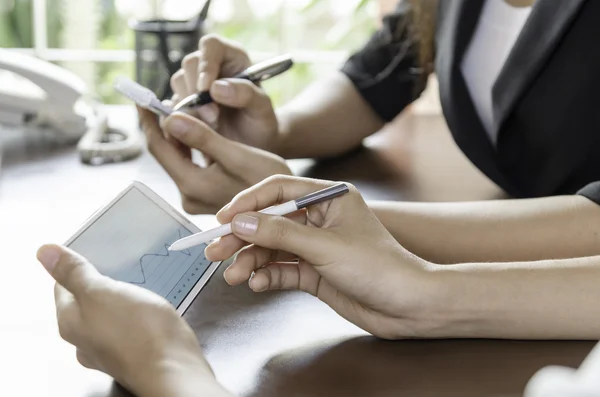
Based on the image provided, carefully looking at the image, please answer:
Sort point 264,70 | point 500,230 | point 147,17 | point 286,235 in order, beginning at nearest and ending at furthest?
point 286,235
point 500,230
point 264,70
point 147,17

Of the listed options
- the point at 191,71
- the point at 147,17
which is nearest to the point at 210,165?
the point at 191,71

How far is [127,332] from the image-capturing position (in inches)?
22.9

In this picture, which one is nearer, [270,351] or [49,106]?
[270,351]

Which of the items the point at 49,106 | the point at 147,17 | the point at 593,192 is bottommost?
the point at 147,17

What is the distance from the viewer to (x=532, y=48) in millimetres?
986

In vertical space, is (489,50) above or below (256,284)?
above

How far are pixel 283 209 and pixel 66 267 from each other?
0.18 meters

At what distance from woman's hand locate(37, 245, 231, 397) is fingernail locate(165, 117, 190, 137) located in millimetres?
317

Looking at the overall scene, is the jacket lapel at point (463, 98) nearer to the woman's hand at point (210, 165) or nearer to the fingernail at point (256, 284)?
the woman's hand at point (210, 165)

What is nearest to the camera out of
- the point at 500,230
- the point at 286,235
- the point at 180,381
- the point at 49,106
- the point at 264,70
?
the point at 180,381

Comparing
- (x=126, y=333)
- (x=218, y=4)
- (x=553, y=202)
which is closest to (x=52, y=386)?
(x=126, y=333)

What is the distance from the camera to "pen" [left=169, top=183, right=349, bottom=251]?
0.70 metres

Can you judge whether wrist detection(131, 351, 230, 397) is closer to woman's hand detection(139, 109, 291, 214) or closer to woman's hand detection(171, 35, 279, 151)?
woman's hand detection(139, 109, 291, 214)

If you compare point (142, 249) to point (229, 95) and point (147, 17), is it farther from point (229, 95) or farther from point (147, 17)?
point (147, 17)
